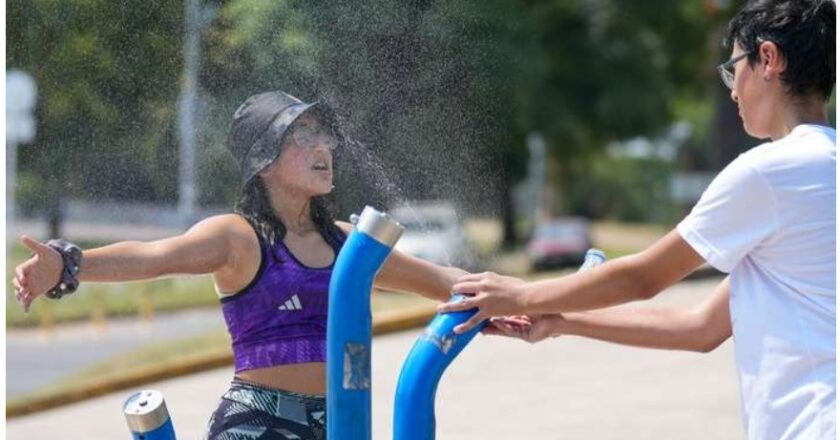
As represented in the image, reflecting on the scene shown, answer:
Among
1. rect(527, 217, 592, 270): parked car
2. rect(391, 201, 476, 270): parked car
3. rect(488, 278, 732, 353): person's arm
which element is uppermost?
rect(527, 217, 592, 270): parked car

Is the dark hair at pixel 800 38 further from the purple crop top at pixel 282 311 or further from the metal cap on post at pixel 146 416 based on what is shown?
the metal cap on post at pixel 146 416

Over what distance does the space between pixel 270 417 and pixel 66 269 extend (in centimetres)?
63

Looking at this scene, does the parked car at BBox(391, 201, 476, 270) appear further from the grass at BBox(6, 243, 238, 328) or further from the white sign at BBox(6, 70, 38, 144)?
the grass at BBox(6, 243, 238, 328)

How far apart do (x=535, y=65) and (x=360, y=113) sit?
19438 millimetres

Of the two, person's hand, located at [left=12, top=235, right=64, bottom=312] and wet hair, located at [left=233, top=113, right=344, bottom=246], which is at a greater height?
wet hair, located at [left=233, top=113, right=344, bottom=246]

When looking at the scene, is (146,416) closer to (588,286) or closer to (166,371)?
(588,286)

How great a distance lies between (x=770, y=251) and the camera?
9.46 ft

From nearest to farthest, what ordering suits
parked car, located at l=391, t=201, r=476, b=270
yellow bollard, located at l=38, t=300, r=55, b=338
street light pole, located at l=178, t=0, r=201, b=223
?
street light pole, located at l=178, t=0, r=201, b=223, parked car, located at l=391, t=201, r=476, b=270, yellow bollard, located at l=38, t=300, r=55, b=338

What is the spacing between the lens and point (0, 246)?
4328 mm

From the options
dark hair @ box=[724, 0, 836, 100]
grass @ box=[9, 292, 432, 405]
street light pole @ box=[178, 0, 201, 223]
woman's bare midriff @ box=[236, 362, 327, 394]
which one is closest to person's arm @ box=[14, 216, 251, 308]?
woman's bare midriff @ box=[236, 362, 327, 394]

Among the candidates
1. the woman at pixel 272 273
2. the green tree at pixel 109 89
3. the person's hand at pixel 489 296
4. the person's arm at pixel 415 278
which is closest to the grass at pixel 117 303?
the green tree at pixel 109 89

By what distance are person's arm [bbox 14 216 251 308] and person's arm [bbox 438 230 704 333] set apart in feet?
2.07

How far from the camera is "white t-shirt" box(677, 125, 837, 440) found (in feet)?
9.31

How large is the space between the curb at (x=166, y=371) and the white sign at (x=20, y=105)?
1842 mm
